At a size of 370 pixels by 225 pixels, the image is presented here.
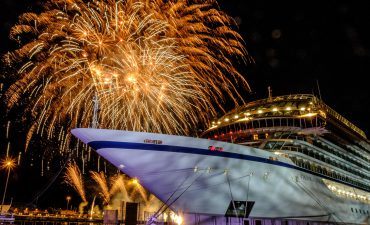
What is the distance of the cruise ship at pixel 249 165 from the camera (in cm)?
1540

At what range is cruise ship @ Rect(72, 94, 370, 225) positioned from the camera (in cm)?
1540

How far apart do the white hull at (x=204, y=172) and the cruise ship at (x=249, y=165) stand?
43 mm

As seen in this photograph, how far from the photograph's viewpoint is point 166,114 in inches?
811

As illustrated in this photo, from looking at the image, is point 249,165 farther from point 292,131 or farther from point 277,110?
point 277,110

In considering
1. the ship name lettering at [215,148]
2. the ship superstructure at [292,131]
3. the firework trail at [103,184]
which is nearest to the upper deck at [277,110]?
the ship superstructure at [292,131]

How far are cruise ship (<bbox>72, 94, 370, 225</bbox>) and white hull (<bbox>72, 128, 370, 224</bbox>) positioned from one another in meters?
0.04

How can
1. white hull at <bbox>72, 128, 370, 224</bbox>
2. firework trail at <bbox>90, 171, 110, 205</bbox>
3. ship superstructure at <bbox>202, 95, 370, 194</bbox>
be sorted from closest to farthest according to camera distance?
white hull at <bbox>72, 128, 370, 224</bbox>, ship superstructure at <bbox>202, 95, 370, 194</bbox>, firework trail at <bbox>90, 171, 110, 205</bbox>

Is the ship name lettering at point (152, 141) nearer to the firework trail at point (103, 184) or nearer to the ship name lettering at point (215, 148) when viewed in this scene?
the ship name lettering at point (215, 148)

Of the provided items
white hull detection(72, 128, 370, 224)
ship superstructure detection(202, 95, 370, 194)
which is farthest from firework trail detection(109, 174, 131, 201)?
white hull detection(72, 128, 370, 224)

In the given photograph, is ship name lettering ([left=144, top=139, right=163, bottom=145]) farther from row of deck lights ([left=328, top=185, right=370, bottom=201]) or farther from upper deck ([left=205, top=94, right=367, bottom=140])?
row of deck lights ([left=328, top=185, right=370, bottom=201])

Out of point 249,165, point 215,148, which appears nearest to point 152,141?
point 215,148

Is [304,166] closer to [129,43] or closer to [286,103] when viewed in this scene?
[286,103]

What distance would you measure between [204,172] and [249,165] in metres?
2.53

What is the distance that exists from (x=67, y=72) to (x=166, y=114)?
6.10 m
